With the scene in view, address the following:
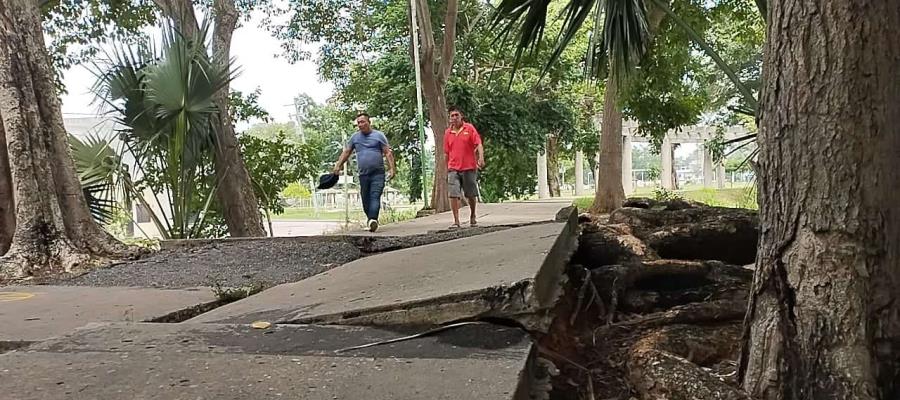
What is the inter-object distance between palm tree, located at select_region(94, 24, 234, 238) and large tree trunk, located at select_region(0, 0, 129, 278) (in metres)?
1.12

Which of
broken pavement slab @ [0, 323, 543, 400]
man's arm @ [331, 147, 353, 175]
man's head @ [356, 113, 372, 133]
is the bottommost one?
broken pavement slab @ [0, 323, 543, 400]

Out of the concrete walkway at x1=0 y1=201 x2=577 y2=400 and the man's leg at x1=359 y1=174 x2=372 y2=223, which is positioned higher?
the man's leg at x1=359 y1=174 x2=372 y2=223

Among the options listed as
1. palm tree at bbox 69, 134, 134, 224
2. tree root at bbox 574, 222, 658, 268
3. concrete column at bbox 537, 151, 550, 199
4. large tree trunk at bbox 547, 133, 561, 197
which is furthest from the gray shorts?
large tree trunk at bbox 547, 133, 561, 197

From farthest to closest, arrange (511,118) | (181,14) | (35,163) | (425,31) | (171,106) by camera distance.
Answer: (511,118)
(425,31)
(181,14)
(171,106)
(35,163)

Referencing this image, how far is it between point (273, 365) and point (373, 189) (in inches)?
223

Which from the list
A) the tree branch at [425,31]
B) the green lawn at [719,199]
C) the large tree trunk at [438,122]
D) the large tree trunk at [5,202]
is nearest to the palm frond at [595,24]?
the large tree trunk at [5,202]

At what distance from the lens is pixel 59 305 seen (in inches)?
149

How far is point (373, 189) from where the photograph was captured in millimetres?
7594

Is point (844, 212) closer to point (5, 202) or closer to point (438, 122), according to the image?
point (5, 202)

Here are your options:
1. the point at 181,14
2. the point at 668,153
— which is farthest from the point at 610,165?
the point at 668,153

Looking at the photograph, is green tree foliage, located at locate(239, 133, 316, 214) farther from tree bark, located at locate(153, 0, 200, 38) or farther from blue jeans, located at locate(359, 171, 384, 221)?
blue jeans, located at locate(359, 171, 384, 221)

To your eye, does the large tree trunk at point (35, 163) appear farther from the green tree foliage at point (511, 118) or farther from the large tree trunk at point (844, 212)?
the green tree foliage at point (511, 118)

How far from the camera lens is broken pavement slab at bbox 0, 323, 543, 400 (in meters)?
1.75

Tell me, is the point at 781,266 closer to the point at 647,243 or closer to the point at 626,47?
the point at 647,243
